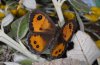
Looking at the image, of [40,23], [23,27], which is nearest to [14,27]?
[23,27]

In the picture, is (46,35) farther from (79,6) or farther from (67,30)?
(79,6)

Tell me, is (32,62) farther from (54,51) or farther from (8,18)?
(8,18)

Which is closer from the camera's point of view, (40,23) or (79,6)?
(40,23)

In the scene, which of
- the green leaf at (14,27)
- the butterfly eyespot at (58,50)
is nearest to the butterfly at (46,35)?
the butterfly eyespot at (58,50)

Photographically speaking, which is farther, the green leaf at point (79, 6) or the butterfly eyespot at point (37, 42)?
the green leaf at point (79, 6)

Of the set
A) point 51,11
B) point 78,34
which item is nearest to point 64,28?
point 78,34

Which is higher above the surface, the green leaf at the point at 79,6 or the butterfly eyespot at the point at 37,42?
the green leaf at the point at 79,6

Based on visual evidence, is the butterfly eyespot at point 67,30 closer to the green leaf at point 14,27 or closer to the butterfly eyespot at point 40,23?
the butterfly eyespot at point 40,23

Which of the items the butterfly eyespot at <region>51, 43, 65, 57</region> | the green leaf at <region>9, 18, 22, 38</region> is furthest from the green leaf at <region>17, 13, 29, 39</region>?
the butterfly eyespot at <region>51, 43, 65, 57</region>
